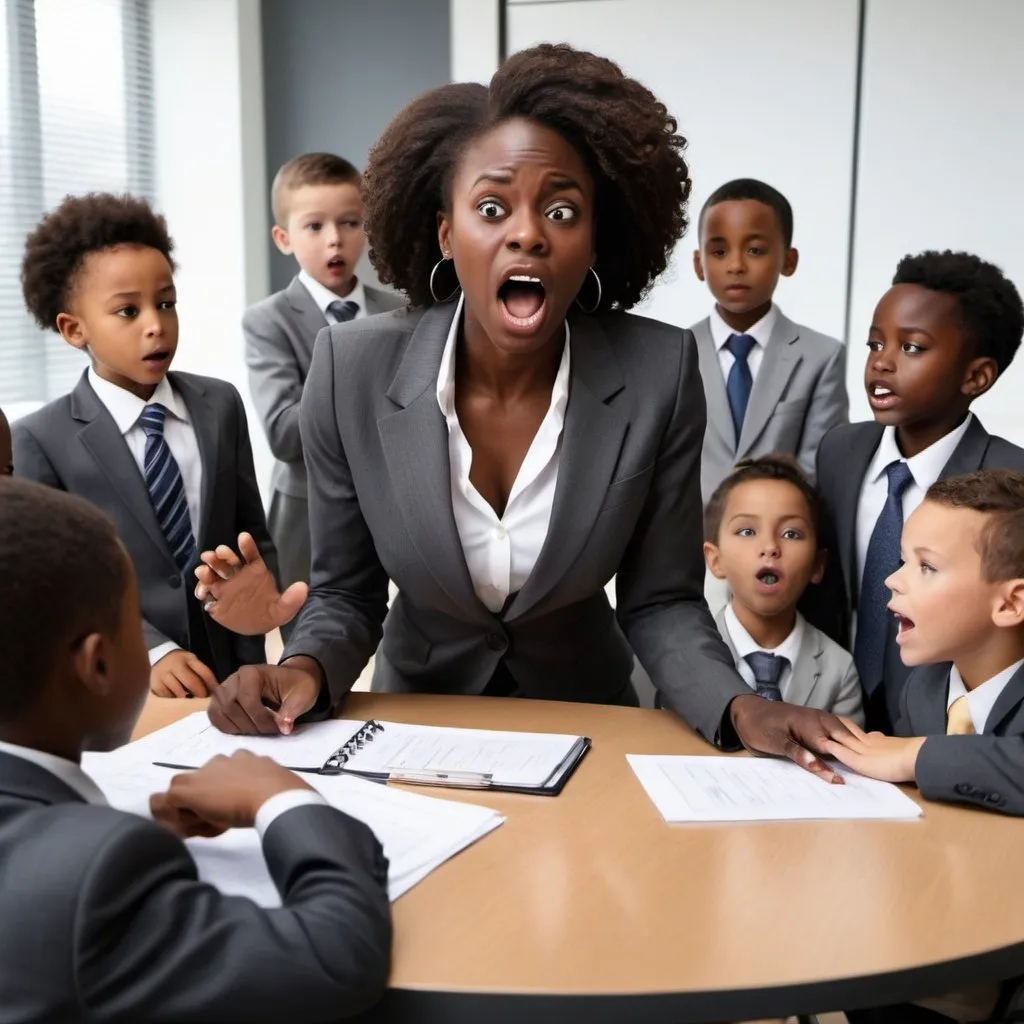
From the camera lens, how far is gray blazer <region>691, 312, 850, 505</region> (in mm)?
3020

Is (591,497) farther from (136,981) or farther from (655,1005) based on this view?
(136,981)

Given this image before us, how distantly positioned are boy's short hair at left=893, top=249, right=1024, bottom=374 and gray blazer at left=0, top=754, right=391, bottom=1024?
1.71 m

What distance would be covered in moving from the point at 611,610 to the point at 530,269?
595 millimetres

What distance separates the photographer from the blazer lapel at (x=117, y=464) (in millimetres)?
2205

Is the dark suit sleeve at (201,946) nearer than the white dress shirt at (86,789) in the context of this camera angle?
Yes

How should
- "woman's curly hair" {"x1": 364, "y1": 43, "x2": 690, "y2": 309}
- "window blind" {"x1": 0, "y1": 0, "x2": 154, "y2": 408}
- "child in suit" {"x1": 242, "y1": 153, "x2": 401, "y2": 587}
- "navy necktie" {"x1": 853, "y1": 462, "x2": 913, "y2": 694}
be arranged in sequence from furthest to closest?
"window blind" {"x1": 0, "y1": 0, "x2": 154, "y2": 408} → "child in suit" {"x1": 242, "y1": 153, "x2": 401, "y2": 587} → "navy necktie" {"x1": 853, "y1": 462, "x2": 913, "y2": 694} → "woman's curly hair" {"x1": 364, "y1": 43, "x2": 690, "y2": 309}

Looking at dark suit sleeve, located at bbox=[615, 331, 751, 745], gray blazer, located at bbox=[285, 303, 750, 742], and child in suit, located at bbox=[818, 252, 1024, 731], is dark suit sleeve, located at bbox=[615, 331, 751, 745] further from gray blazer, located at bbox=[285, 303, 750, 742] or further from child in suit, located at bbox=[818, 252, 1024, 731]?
child in suit, located at bbox=[818, 252, 1024, 731]

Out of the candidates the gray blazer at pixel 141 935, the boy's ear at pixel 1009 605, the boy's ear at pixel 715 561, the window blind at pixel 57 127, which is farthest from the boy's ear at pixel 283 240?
the gray blazer at pixel 141 935

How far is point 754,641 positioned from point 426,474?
928 mm

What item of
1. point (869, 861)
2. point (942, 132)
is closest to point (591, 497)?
point (869, 861)

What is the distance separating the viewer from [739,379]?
3.11 meters

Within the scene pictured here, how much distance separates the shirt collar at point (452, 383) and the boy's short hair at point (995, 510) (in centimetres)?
57

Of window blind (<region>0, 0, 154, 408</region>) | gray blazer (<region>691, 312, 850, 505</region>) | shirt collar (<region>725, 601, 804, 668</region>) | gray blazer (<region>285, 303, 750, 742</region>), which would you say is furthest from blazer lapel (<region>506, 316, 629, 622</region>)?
window blind (<region>0, 0, 154, 408</region>)

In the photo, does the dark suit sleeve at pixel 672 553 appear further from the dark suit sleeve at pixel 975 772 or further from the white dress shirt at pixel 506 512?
the dark suit sleeve at pixel 975 772
